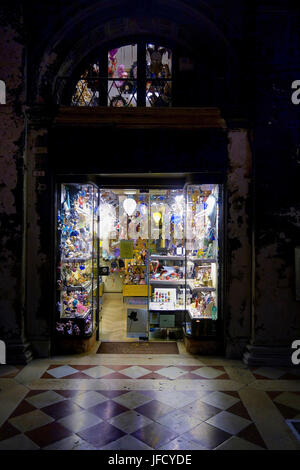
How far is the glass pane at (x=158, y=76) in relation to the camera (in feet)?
20.4

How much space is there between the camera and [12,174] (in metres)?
5.44

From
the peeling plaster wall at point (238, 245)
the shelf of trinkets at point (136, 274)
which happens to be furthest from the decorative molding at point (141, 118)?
the shelf of trinkets at point (136, 274)

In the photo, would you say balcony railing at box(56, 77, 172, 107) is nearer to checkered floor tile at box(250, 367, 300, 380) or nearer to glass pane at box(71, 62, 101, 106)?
glass pane at box(71, 62, 101, 106)

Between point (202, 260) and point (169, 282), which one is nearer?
point (202, 260)

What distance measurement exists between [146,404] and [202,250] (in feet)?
9.70

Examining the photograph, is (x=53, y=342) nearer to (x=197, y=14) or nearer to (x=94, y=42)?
(x=94, y=42)

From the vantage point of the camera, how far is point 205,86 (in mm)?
6109

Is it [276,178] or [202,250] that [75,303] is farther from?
[276,178]

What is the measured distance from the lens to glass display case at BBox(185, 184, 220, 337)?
5.84m

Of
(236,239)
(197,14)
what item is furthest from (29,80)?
(236,239)

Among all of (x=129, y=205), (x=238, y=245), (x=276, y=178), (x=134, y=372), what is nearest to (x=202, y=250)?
(x=238, y=245)

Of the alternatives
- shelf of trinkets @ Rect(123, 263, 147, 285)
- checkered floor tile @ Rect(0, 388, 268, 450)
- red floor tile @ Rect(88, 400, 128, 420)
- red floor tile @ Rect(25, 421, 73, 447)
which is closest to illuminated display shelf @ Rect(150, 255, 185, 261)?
shelf of trinkets @ Rect(123, 263, 147, 285)

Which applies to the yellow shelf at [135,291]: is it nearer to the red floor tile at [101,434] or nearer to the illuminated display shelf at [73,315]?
the illuminated display shelf at [73,315]

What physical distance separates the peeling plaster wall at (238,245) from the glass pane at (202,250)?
1.05 ft
